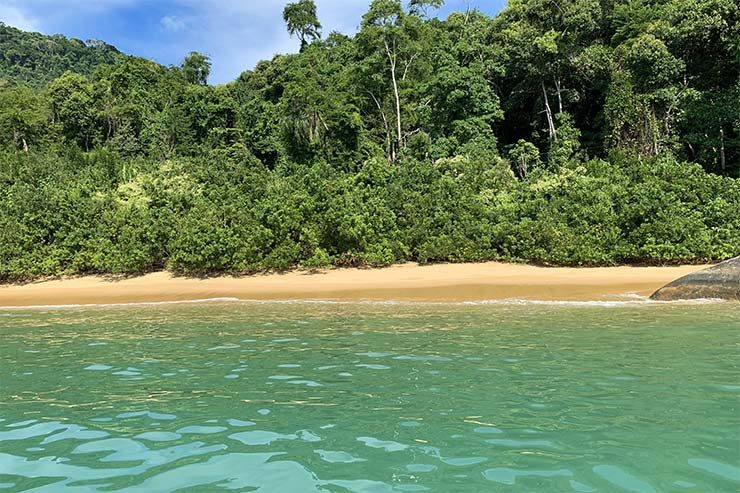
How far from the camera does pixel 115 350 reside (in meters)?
8.81

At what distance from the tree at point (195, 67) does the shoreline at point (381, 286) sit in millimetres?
49193

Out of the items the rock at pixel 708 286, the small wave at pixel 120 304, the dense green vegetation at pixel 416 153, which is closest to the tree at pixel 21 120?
the dense green vegetation at pixel 416 153

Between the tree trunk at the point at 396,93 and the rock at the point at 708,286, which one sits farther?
the tree trunk at the point at 396,93

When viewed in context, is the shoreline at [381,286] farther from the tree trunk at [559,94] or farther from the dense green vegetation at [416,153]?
the tree trunk at [559,94]

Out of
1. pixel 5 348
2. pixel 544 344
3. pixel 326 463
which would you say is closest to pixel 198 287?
pixel 5 348

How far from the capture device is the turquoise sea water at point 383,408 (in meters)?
3.79

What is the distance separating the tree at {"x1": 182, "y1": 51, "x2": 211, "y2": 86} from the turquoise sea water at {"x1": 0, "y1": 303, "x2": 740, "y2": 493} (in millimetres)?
58834

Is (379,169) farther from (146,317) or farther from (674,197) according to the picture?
(146,317)

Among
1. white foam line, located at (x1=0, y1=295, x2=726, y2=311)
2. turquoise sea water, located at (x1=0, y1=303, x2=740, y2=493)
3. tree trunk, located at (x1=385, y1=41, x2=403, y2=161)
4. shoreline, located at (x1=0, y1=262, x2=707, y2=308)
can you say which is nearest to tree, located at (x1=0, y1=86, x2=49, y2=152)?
tree trunk, located at (x1=385, y1=41, x2=403, y2=161)

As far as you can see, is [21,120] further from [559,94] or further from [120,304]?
[559,94]

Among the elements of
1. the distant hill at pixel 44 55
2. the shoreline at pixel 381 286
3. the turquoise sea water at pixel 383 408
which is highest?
the distant hill at pixel 44 55

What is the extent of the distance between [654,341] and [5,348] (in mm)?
9892

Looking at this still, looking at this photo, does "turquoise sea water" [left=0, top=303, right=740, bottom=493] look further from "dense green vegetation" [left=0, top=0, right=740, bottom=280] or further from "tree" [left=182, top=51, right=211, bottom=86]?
"tree" [left=182, top=51, right=211, bottom=86]

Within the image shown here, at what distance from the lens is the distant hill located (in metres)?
96.9
